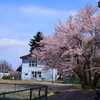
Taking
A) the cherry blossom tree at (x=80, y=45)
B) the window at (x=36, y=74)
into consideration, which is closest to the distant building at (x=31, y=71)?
the window at (x=36, y=74)

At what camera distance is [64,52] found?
17094mm

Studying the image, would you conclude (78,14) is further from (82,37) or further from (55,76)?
(55,76)

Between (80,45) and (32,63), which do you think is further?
(32,63)

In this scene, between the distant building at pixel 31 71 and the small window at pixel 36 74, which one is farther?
the small window at pixel 36 74

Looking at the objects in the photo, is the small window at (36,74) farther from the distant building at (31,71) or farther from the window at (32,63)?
the window at (32,63)

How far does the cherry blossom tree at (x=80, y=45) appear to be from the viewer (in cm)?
1722

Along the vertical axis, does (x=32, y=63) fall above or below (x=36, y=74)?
above

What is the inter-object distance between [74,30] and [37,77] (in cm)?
2741

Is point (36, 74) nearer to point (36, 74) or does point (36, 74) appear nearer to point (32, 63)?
point (36, 74)

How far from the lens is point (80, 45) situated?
58.6ft

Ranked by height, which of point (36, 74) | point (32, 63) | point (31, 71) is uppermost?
point (32, 63)

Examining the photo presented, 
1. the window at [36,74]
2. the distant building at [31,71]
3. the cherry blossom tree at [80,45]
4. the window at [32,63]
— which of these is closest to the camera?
the cherry blossom tree at [80,45]

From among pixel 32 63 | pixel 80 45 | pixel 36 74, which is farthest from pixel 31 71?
pixel 80 45

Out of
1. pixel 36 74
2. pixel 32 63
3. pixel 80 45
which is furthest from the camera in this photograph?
pixel 32 63
